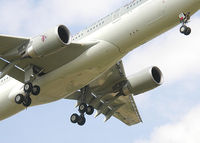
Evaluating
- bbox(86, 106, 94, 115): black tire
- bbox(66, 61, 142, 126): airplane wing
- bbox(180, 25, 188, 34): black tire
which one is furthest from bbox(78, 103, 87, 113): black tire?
bbox(180, 25, 188, 34): black tire

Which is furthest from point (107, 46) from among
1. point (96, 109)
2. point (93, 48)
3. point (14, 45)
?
point (96, 109)

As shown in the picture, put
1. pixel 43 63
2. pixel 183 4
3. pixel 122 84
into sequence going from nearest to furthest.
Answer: pixel 183 4, pixel 43 63, pixel 122 84

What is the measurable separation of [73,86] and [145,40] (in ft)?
17.2

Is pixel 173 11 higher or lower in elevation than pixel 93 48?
higher

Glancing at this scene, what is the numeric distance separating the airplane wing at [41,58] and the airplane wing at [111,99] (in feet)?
15.1

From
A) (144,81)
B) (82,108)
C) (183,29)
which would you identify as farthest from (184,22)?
(82,108)

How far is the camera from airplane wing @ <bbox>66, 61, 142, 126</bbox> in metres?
31.4

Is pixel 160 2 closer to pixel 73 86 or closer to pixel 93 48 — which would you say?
pixel 93 48

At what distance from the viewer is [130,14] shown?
26.6 meters

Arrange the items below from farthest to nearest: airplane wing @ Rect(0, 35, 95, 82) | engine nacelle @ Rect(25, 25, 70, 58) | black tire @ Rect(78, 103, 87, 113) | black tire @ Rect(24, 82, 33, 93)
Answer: black tire @ Rect(78, 103, 87, 113) → black tire @ Rect(24, 82, 33, 93) → airplane wing @ Rect(0, 35, 95, 82) → engine nacelle @ Rect(25, 25, 70, 58)

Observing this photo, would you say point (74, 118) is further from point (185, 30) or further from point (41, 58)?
point (185, 30)

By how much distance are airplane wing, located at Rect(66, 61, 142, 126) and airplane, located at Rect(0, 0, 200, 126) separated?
324 centimetres

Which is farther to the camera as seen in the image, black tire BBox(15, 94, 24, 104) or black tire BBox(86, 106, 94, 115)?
black tire BBox(86, 106, 94, 115)

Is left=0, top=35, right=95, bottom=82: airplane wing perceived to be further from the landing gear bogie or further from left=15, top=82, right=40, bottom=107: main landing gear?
the landing gear bogie
